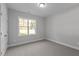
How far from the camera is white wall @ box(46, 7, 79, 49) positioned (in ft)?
8.94

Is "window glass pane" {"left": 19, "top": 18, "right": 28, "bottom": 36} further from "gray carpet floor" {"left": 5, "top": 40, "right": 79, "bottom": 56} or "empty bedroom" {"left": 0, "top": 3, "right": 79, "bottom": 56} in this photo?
"gray carpet floor" {"left": 5, "top": 40, "right": 79, "bottom": 56}

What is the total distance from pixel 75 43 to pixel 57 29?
1.44 m

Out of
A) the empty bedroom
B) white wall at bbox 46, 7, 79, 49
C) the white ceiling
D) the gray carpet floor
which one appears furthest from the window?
white wall at bbox 46, 7, 79, 49

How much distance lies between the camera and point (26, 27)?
3.84 m

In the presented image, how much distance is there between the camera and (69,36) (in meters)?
3.04

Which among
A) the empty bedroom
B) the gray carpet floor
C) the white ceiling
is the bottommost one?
the gray carpet floor

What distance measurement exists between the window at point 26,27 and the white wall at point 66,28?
1464 millimetres

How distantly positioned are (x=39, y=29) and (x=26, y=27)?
50.7 inches

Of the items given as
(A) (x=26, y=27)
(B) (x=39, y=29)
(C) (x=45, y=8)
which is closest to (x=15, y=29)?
Answer: (A) (x=26, y=27)

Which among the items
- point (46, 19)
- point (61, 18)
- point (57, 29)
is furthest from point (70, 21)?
point (46, 19)

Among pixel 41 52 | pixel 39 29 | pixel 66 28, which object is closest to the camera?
pixel 41 52

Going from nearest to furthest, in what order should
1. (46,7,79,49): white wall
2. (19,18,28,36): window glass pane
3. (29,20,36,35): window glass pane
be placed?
(46,7,79,49): white wall
(19,18,28,36): window glass pane
(29,20,36,35): window glass pane

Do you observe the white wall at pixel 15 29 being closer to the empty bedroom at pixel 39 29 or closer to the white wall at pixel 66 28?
the empty bedroom at pixel 39 29

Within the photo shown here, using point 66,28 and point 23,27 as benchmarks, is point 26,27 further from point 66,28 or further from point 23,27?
point 66,28
